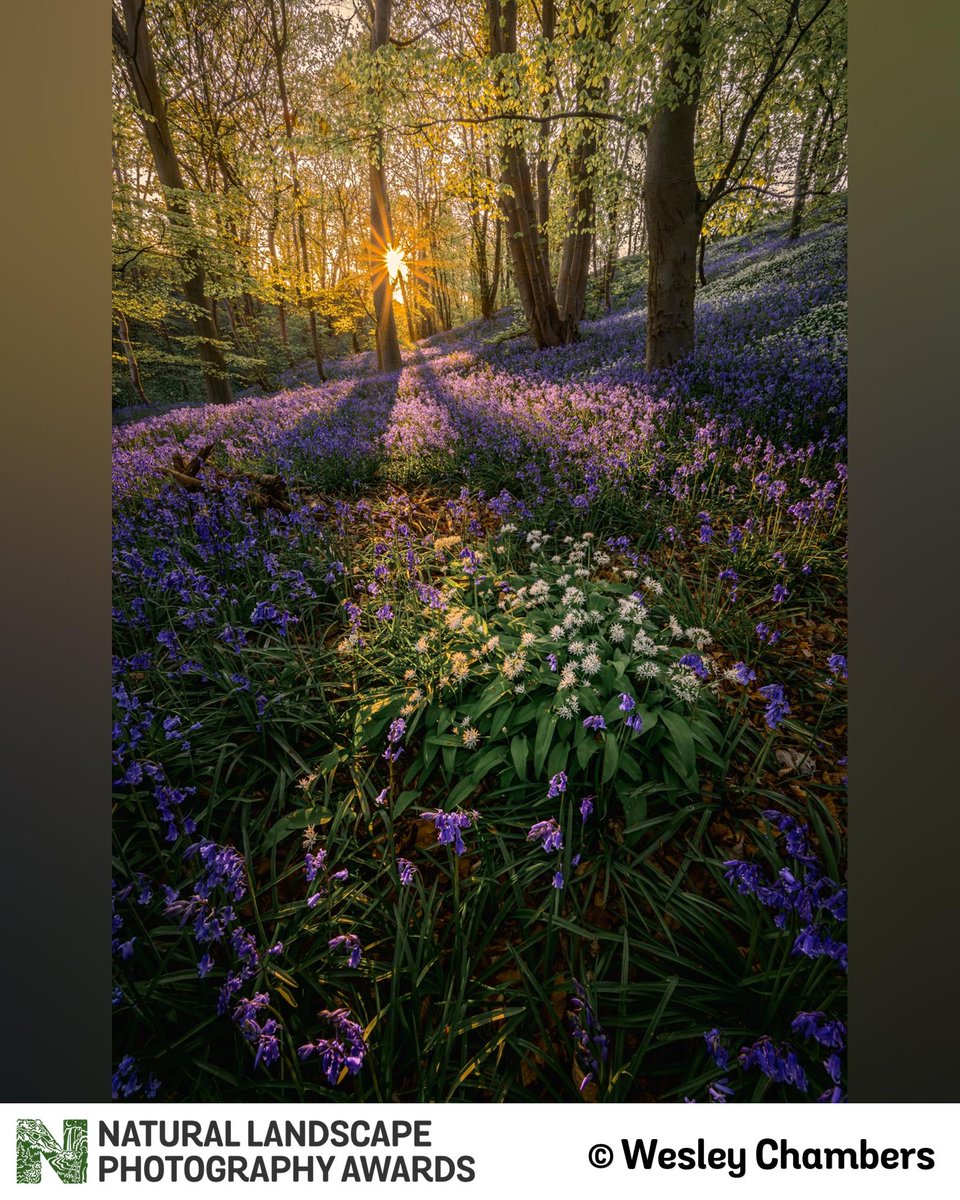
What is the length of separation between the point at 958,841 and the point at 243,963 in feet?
5.78

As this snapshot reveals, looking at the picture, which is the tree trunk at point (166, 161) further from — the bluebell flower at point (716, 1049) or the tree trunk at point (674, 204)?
the bluebell flower at point (716, 1049)

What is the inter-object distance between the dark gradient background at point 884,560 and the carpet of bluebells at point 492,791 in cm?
20

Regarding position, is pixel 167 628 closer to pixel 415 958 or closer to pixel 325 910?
pixel 325 910

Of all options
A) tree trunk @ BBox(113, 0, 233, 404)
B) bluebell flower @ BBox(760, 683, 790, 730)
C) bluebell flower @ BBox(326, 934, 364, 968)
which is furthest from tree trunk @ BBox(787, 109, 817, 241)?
bluebell flower @ BBox(326, 934, 364, 968)

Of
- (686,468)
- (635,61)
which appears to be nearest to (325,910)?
Answer: (686,468)

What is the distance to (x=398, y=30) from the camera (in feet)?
36.4

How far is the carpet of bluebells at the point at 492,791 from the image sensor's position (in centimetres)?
117

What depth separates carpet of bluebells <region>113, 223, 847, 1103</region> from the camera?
3.84 feet

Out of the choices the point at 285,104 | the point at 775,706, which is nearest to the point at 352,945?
the point at 775,706

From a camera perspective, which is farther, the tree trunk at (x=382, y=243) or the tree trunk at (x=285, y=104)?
the tree trunk at (x=382, y=243)

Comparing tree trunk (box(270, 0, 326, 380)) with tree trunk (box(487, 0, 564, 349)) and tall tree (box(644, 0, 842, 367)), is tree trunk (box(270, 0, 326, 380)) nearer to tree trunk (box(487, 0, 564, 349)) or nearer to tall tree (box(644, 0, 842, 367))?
tall tree (box(644, 0, 842, 367))

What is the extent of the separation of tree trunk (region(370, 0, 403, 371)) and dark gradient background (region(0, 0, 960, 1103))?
39.6 feet
